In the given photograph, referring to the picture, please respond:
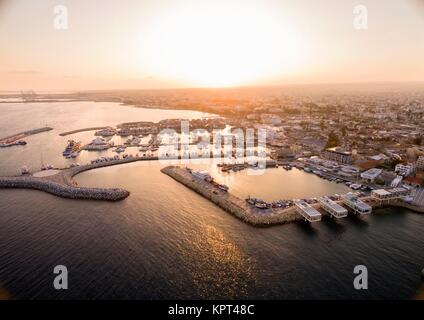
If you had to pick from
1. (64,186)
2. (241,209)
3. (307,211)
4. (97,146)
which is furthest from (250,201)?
(97,146)

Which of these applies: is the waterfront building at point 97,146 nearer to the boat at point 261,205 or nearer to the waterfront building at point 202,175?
the waterfront building at point 202,175

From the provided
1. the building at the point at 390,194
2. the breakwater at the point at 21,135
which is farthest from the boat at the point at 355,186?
the breakwater at the point at 21,135

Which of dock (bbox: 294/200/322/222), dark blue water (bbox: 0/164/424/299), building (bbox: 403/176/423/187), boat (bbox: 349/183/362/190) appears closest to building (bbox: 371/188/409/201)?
dark blue water (bbox: 0/164/424/299)

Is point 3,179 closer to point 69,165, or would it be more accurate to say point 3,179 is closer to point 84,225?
point 69,165

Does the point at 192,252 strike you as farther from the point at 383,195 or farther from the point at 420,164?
the point at 420,164
